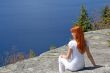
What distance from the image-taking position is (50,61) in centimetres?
1156

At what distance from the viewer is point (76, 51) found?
8984 mm

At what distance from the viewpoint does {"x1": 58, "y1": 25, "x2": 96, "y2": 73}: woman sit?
28.9 ft

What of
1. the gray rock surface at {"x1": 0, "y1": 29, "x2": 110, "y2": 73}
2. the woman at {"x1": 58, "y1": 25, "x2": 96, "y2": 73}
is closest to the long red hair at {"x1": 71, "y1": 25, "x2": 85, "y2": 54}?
the woman at {"x1": 58, "y1": 25, "x2": 96, "y2": 73}

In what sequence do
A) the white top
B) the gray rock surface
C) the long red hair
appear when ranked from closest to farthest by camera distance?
1. the long red hair
2. the white top
3. the gray rock surface

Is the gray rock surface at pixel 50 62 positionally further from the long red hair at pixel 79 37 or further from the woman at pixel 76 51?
the long red hair at pixel 79 37

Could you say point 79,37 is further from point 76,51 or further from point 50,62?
point 50,62

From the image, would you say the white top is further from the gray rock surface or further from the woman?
the gray rock surface

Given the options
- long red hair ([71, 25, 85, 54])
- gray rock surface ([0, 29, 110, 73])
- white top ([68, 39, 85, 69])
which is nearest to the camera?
long red hair ([71, 25, 85, 54])

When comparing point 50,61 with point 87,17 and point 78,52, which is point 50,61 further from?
point 87,17

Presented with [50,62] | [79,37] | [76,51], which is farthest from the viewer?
[50,62]

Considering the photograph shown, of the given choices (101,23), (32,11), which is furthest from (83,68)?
(32,11)

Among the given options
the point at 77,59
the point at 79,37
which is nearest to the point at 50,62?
the point at 77,59

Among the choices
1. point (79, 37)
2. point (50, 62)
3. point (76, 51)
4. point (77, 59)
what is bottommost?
point (50, 62)

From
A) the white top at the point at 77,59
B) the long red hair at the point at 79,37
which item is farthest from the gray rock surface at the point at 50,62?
the long red hair at the point at 79,37
